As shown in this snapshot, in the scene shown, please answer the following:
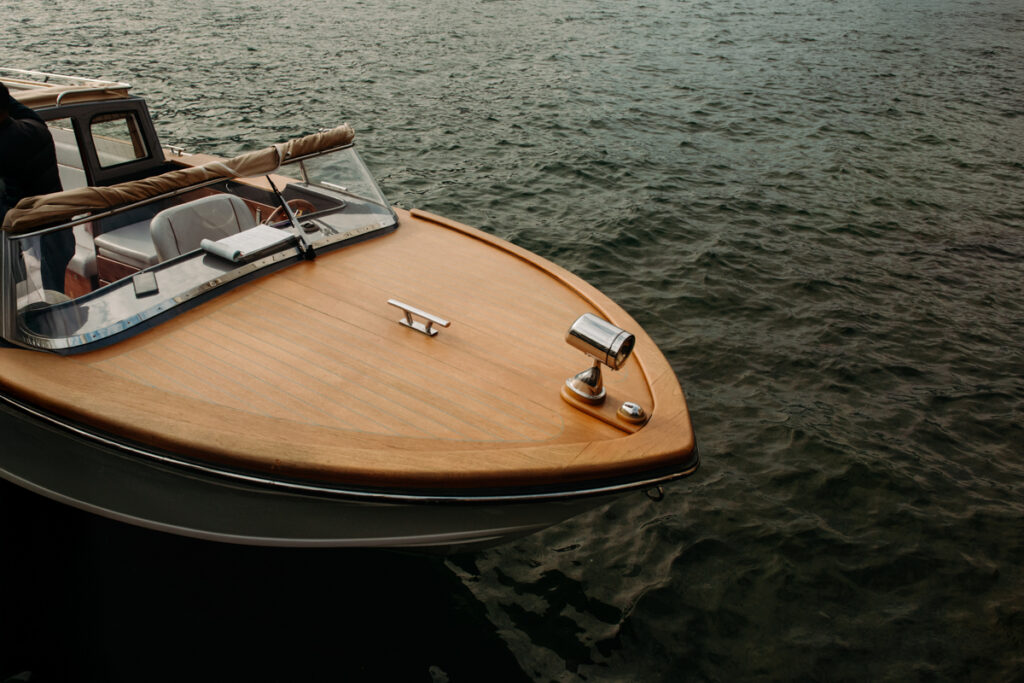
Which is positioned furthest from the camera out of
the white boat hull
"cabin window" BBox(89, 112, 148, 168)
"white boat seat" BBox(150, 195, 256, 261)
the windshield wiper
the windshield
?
"cabin window" BBox(89, 112, 148, 168)

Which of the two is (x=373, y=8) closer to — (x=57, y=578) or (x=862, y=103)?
(x=862, y=103)

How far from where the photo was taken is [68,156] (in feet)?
20.5

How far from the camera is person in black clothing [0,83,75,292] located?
4539 millimetres

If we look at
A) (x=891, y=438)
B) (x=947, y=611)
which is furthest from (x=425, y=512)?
(x=891, y=438)

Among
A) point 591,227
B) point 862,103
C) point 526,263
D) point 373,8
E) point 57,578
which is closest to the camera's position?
point 57,578

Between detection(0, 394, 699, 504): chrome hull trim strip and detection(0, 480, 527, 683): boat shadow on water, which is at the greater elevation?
detection(0, 394, 699, 504): chrome hull trim strip

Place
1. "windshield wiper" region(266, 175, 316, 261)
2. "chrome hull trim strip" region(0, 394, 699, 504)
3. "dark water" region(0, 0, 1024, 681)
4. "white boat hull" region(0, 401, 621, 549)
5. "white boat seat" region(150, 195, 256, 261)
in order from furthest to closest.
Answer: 1. "windshield wiper" region(266, 175, 316, 261)
2. "white boat seat" region(150, 195, 256, 261)
3. "dark water" region(0, 0, 1024, 681)
4. "white boat hull" region(0, 401, 621, 549)
5. "chrome hull trim strip" region(0, 394, 699, 504)

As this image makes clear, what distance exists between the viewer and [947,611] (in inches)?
162

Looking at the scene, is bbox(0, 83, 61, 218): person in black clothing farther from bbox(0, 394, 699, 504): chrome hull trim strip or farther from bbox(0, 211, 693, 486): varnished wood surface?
bbox(0, 394, 699, 504): chrome hull trim strip

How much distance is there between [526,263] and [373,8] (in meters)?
20.3

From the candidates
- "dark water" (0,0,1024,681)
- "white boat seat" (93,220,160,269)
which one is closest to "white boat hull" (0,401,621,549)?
"dark water" (0,0,1024,681)

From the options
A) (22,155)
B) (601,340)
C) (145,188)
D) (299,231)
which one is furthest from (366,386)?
(22,155)

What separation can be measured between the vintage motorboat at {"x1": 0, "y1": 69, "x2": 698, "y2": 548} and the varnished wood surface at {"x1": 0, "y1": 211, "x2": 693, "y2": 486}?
12 mm

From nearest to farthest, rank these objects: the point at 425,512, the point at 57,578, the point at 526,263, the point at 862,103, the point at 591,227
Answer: the point at 425,512 < the point at 57,578 < the point at 526,263 < the point at 591,227 < the point at 862,103
